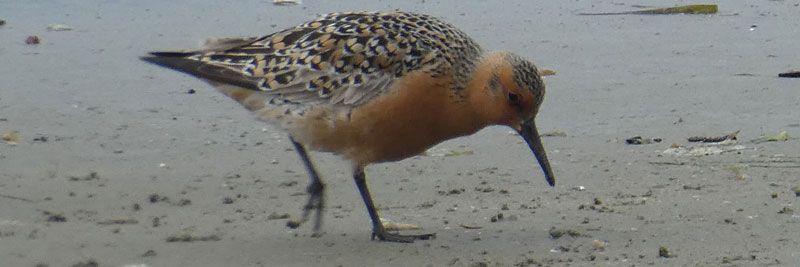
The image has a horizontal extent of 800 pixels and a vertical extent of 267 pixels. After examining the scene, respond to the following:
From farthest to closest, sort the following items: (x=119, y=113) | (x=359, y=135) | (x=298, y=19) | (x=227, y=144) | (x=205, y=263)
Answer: (x=298, y=19) < (x=119, y=113) < (x=227, y=144) < (x=359, y=135) < (x=205, y=263)

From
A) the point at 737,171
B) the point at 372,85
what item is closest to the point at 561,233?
the point at 372,85

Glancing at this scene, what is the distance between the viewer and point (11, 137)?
7984 millimetres

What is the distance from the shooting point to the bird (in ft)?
20.4

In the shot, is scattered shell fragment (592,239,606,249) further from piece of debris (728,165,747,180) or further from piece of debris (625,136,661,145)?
piece of debris (625,136,661,145)

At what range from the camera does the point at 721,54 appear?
10312 millimetres

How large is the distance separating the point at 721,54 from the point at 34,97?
495cm

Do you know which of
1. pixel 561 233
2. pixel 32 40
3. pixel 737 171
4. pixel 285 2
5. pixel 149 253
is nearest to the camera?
pixel 149 253

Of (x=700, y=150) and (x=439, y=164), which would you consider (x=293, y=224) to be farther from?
(x=700, y=150)

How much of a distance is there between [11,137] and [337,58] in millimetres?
2444

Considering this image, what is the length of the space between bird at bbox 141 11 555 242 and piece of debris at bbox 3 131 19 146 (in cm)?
152

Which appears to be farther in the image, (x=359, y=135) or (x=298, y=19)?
(x=298, y=19)

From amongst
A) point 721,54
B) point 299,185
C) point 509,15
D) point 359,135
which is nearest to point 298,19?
point 509,15

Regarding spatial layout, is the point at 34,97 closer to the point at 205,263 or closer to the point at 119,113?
the point at 119,113

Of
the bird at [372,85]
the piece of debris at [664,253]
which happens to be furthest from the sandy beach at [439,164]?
the bird at [372,85]
